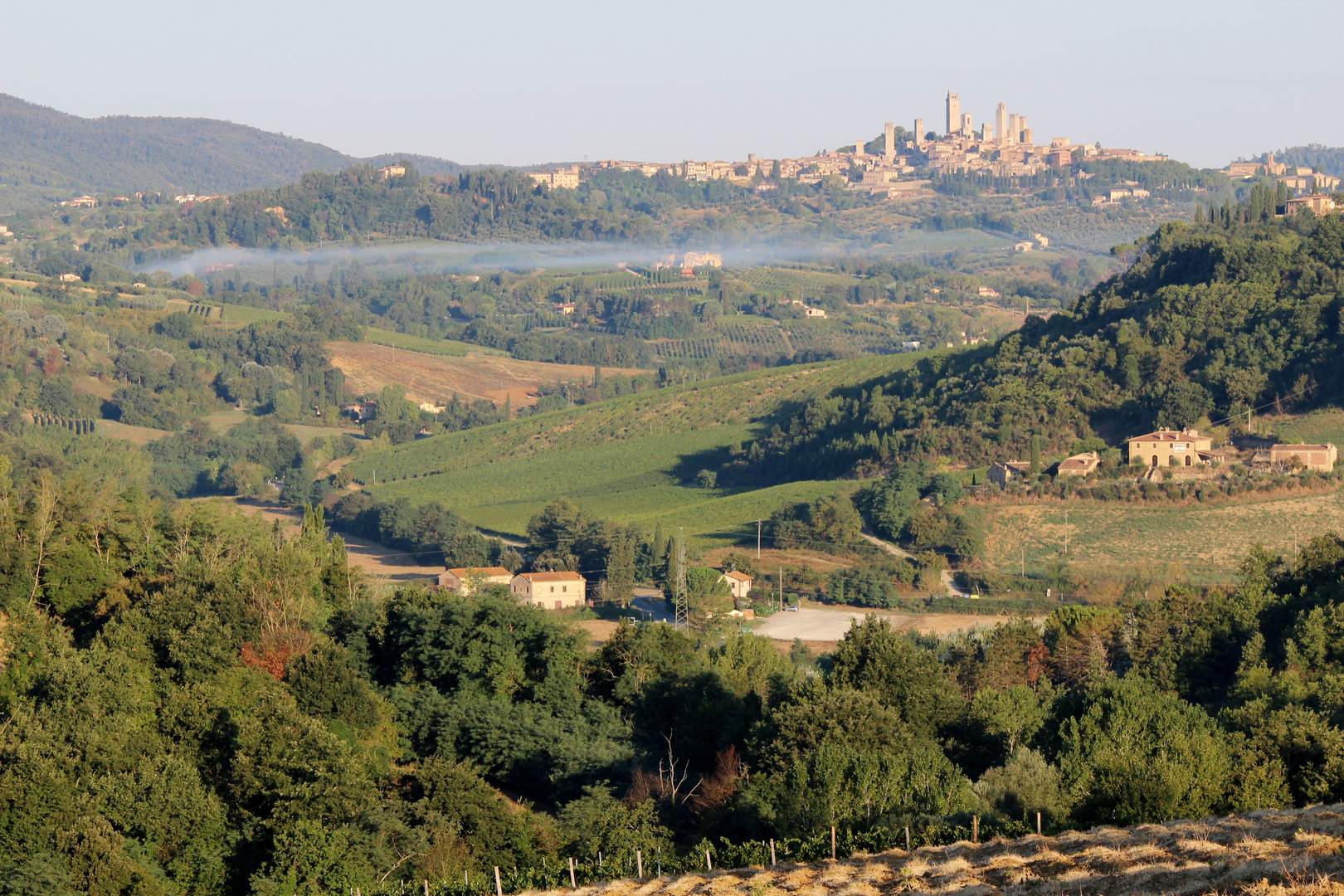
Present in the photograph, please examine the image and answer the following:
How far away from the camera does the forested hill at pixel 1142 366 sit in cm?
6988

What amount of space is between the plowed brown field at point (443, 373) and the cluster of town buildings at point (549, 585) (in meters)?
68.7

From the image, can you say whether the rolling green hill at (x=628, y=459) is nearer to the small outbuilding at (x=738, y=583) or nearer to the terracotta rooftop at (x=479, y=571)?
the small outbuilding at (x=738, y=583)

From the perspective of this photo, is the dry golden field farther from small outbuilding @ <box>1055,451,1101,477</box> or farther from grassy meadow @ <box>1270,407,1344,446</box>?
grassy meadow @ <box>1270,407,1344,446</box>

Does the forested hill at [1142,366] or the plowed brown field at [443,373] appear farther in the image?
the plowed brown field at [443,373]

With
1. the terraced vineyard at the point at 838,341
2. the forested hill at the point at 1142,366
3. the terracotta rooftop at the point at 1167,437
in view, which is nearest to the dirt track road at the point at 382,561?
the forested hill at the point at 1142,366

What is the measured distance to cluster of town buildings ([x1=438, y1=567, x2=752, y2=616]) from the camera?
56.8 metres

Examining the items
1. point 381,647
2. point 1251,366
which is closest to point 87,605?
point 381,647

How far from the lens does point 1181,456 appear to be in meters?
62.7

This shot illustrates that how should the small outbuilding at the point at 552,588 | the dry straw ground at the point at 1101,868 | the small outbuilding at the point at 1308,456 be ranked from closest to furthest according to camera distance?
the dry straw ground at the point at 1101,868 < the small outbuilding at the point at 552,588 < the small outbuilding at the point at 1308,456

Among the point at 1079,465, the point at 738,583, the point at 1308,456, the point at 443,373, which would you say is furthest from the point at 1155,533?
the point at 443,373

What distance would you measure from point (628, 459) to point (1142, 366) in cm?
3274

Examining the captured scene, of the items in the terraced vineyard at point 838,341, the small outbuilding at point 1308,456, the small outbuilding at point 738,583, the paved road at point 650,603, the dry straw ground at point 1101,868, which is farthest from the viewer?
the terraced vineyard at point 838,341

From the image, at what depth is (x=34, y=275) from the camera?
162 metres

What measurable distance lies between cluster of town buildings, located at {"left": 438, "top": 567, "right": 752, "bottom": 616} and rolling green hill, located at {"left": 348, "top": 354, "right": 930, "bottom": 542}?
8.20 metres
